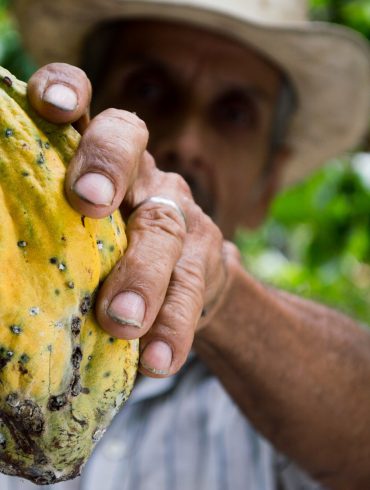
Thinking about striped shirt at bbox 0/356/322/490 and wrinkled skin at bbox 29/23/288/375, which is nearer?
wrinkled skin at bbox 29/23/288/375

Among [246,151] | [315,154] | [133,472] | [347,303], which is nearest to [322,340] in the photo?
[133,472]

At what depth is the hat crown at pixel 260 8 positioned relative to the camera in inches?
79.0

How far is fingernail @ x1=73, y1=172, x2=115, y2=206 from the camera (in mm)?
665

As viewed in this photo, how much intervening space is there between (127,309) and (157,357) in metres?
0.08

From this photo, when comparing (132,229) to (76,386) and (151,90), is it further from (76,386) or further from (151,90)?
(151,90)

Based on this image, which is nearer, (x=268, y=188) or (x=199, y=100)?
(x=199, y=100)

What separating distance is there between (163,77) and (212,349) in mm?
1083

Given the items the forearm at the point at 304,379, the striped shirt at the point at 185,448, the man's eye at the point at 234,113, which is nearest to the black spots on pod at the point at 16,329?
the forearm at the point at 304,379

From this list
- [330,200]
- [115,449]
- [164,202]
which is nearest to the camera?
[164,202]

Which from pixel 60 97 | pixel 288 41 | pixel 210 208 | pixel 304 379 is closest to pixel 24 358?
pixel 60 97

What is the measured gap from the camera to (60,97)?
28.2 inches

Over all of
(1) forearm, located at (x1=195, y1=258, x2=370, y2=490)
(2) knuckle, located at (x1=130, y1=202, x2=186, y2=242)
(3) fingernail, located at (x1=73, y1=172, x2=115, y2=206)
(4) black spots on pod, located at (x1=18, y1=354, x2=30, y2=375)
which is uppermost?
(3) fingernail, located at (x1=73, y1=172, x2=115, y2=206)

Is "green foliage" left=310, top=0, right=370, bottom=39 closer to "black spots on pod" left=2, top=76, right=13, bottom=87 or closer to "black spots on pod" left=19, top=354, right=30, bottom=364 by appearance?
"black spots on pod" left=2, top=76, right=13, bottom=87

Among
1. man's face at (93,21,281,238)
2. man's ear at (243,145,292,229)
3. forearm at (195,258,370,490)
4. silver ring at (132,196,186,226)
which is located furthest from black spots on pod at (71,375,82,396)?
man's ear at (243,145,292,229)
